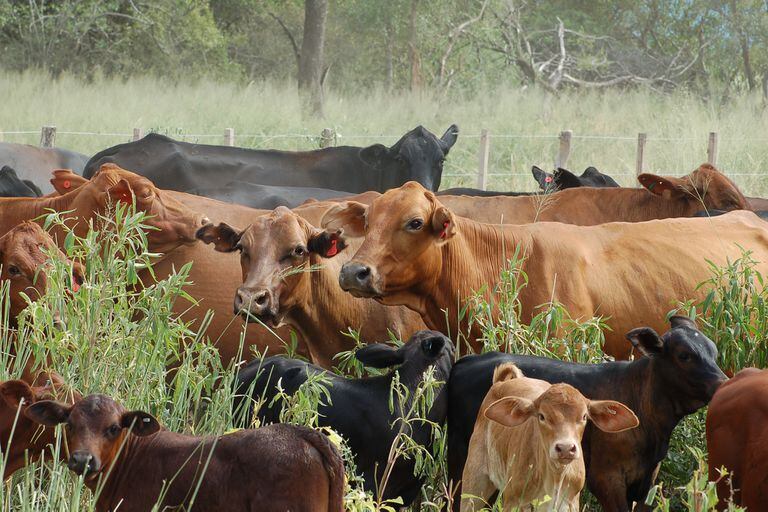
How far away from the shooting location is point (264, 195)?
36.2 ft

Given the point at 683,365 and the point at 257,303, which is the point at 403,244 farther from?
the point at 683,365

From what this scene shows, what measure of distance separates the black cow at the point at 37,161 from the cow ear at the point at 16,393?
32.0 ft

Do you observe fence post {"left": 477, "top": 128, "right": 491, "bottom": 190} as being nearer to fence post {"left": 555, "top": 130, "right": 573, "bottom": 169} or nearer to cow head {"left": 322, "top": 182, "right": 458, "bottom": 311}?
fence post {"left": 555, "top": 130, "right": 573, "bottom": 169}

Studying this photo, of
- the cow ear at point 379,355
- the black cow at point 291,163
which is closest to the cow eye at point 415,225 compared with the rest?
the cow ear at point 379,355

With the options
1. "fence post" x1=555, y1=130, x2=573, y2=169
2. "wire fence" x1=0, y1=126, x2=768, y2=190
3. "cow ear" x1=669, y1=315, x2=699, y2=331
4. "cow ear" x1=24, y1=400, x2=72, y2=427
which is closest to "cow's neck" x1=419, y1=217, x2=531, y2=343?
"cow ear" x1=669, y1=315, x2=699, y2=331

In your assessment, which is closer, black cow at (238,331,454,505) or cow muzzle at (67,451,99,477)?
cow muzzle at (67,451,99,477)

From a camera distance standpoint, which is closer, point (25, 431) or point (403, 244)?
point (25, 431)

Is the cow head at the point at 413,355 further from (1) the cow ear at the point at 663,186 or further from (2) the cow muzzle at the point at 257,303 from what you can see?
(1) the cow ear at the point at 663,186

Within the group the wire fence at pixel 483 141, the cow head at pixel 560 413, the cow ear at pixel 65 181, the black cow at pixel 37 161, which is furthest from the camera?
the wire fence at pixel 483 141

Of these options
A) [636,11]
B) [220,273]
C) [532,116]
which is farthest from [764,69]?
[220,273]

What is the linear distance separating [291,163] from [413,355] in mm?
8009

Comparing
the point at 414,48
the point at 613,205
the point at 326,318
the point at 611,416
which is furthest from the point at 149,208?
the point at 414,48

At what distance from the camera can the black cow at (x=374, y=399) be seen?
5.41 meters

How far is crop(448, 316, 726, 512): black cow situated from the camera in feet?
17.6
